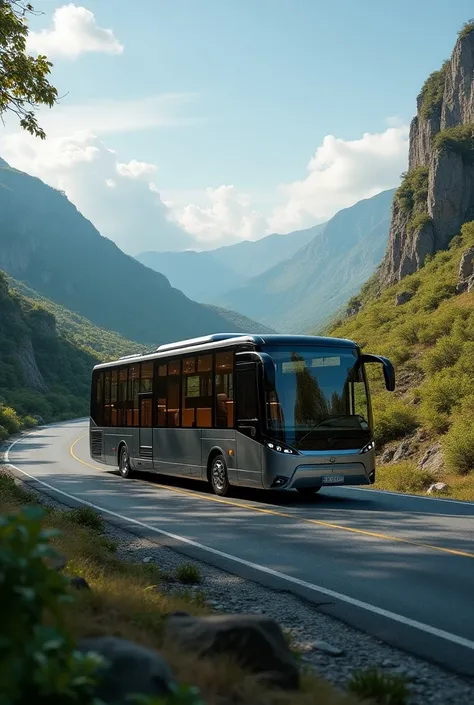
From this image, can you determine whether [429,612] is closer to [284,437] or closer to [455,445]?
[284,437]

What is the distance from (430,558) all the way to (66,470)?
19.4 meters

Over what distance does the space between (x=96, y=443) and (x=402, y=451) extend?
1044cm

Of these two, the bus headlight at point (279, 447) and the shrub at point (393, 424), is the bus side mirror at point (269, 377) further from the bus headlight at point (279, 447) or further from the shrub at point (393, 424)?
the shrub at point (393, 424)

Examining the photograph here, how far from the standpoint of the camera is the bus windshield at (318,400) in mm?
15789

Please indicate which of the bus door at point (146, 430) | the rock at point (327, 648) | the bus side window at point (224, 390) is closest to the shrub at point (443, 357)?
the bus door at point (146, 430)

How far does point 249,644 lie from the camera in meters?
4.73

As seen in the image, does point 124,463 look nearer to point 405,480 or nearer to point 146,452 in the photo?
point 146,452

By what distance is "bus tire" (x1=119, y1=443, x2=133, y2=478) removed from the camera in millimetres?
23609

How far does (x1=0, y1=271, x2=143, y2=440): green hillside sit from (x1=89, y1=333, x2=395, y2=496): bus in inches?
2022

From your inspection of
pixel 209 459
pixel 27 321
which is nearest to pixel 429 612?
pixel 209 459

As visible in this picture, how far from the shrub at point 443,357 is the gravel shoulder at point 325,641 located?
88.8 feet

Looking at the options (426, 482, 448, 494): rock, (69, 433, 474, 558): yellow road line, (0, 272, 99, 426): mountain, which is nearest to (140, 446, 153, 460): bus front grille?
(69, 433, 474, 558): yellow road line

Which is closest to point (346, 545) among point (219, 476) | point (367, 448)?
point (367, 448)

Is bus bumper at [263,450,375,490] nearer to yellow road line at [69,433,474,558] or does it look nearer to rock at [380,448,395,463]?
yellow road line at [69,433,474,558]
